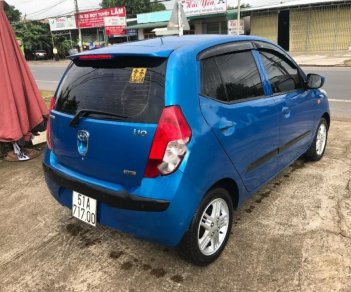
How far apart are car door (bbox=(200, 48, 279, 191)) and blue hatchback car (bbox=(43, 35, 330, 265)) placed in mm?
10

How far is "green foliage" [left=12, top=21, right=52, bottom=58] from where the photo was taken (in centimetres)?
4725

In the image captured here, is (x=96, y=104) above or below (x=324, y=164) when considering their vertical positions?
above

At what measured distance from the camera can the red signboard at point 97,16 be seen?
4253 centimetres

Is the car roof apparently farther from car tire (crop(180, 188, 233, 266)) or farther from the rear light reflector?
car tire (crop(180, 188, 233, 266))

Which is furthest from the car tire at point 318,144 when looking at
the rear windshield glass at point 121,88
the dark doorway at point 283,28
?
the dark doorway at point 283,28

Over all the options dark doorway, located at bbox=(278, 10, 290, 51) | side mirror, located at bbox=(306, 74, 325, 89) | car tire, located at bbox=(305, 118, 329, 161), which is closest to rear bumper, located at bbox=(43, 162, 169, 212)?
side mirror, located at bbox=(306, 74, 325, 89)

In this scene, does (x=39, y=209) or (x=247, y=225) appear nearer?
(x=247, y=225)

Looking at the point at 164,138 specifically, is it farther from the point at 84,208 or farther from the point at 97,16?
the point at 97,16

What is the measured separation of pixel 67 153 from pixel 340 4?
86.6ft

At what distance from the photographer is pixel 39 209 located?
153 inches

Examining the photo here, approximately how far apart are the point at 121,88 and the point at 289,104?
1900mm

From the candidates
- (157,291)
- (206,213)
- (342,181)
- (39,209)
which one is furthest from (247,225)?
(39,209)

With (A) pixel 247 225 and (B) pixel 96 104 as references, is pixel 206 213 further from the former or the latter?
(B) pixel 96 104

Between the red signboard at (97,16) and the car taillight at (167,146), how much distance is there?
4232cm
